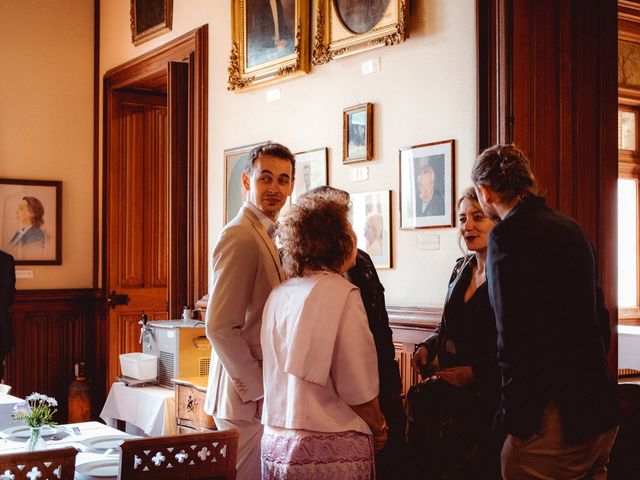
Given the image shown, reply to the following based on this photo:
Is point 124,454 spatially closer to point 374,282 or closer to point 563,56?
point 374,282

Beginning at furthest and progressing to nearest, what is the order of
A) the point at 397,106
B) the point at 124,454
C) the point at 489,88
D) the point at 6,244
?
the point at 6,244 < the point at 397,106 < the point at 489,88 < the point at 124,454

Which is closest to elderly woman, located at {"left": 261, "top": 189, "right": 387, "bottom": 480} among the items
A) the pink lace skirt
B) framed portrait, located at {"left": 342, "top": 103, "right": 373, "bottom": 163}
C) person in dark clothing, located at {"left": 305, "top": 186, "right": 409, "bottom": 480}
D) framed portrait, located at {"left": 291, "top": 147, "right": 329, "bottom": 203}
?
the pink lace skirt

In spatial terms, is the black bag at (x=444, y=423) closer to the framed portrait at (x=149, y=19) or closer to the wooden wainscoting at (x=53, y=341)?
the framed portrait at (x=149, y=19)

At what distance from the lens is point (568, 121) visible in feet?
14.0

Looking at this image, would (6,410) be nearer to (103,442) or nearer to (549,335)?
(103,442)

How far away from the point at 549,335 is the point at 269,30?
3.84 meters

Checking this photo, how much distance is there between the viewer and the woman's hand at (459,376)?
10.7 feet

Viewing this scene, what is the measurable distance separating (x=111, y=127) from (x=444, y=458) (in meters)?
5.91

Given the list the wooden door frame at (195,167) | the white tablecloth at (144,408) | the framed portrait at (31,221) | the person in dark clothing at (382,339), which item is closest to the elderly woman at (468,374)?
the person in dark clothing at (382,339)

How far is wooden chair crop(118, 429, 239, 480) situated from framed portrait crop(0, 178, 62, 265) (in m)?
5.94

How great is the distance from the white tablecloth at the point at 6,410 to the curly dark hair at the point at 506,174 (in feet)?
9.27

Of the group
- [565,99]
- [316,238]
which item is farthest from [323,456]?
[565,99]

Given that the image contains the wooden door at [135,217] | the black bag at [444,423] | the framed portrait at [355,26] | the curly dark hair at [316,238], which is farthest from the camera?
the wooden door at [135,217]

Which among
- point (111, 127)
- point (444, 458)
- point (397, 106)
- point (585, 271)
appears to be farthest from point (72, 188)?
point (585, 271)
